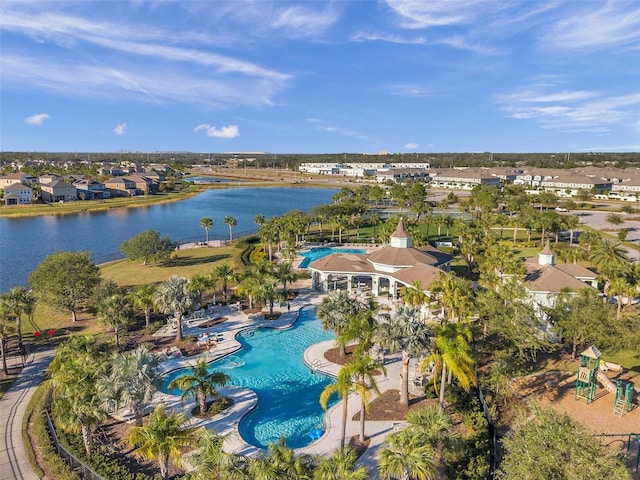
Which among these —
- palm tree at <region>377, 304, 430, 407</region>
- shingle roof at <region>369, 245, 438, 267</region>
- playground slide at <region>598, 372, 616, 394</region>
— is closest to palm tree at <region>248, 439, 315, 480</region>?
palm tree at <region>377, 304, 430, 407</region>

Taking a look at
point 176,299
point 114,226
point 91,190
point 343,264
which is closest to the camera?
point 176,299

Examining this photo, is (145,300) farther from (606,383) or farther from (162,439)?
(606,383)

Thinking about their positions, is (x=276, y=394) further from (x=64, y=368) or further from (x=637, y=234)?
(x=637, y=234)

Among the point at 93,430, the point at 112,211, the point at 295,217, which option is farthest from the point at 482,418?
the point at 112,211

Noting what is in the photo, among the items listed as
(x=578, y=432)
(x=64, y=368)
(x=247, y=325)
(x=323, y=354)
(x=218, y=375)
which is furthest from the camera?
(x=247, y=325)

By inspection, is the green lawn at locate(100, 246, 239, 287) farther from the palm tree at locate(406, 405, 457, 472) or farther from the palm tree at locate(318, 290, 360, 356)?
the palm tree at locate(406, 405, 457, 472)

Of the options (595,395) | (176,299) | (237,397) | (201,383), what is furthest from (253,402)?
(595,395)
